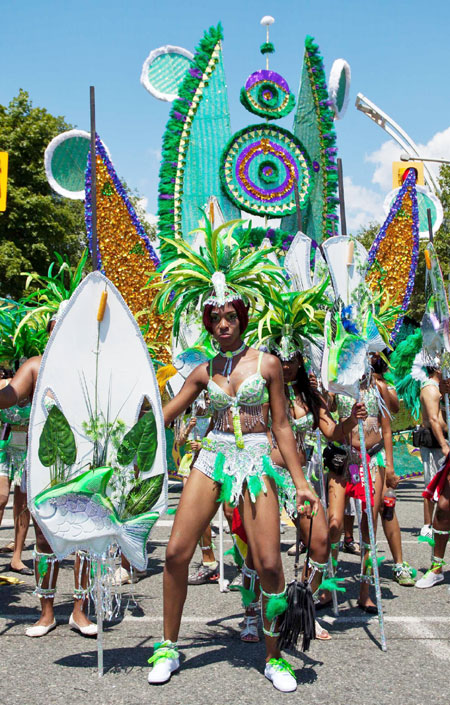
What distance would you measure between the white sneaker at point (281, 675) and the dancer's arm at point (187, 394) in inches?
→ 49.1

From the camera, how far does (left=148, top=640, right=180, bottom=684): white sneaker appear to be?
129 inches

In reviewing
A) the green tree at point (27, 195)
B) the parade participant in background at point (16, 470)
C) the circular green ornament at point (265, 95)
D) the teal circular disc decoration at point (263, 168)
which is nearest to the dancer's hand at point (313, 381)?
the parade participant in background at point (16, 470)

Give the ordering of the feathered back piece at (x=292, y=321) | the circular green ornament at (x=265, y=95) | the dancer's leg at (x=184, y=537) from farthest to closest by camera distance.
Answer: the circular green ornament at (x=265, y=95)
the feathered back piece at (x=292, y=321)
the dancer's leg at (x=184, y=537)

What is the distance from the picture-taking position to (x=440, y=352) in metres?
5.36

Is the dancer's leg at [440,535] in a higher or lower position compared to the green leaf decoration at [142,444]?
lower

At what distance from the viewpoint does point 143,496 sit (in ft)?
11.7

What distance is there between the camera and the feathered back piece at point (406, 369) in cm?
861

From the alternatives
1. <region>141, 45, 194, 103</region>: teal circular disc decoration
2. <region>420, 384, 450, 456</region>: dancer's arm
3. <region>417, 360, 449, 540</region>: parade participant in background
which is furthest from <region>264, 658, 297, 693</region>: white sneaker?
<region>141, 45, 194, 103</region>: teal circular disc decoration

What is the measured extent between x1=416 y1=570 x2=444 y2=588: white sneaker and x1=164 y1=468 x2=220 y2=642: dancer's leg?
231cm

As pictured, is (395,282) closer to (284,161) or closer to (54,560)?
(284,161)

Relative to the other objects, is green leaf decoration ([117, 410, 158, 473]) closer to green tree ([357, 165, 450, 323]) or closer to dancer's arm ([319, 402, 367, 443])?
dancer's arm ([319, 402, 367, 443])

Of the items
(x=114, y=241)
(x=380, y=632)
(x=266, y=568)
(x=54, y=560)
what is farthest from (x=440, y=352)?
(x=114, y=241)

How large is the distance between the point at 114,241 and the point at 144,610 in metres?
6.96

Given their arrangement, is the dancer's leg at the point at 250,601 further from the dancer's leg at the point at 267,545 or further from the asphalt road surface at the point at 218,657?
the dancer's leg at the point at 267,545
